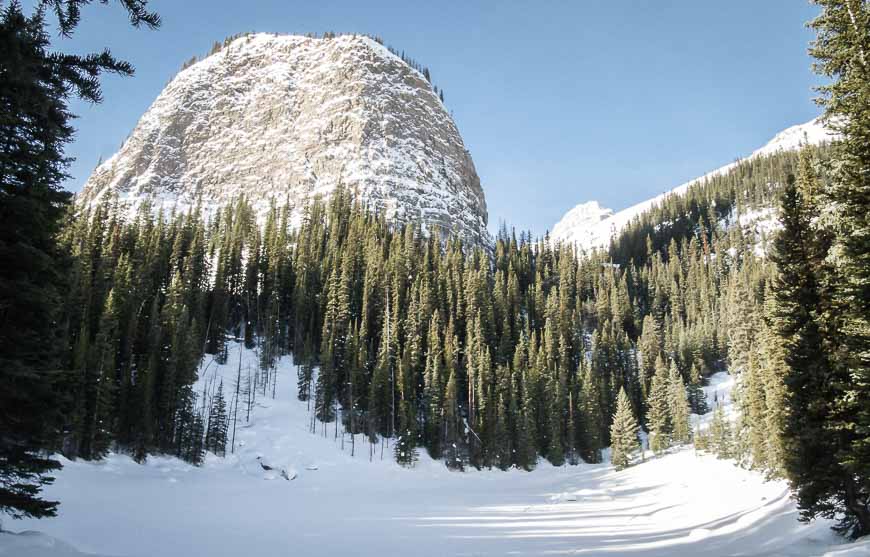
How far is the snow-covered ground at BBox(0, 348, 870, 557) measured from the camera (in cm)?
1634

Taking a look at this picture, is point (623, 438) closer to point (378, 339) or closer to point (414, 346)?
point (414, 346)

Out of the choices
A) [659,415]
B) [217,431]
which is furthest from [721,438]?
→ [217,431]

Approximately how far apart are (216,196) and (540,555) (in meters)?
153

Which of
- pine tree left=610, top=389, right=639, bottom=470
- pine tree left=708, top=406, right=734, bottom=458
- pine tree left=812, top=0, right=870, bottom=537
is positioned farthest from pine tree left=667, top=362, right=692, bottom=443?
pine tree left=812, top=0, right=870, bottom=537

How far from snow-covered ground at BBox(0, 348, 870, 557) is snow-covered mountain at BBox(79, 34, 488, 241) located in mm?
88336

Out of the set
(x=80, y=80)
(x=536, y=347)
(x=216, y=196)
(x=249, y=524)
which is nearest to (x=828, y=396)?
(x=80, y=80)

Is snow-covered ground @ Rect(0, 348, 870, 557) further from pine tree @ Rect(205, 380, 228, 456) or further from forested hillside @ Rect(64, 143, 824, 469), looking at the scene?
forested hillside @ Rect(64, 143, 824, 469)

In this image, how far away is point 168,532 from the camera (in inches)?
725

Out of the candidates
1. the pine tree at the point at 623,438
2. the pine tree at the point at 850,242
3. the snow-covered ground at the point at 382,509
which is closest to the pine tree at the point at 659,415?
the pine tree at the point at 623,438

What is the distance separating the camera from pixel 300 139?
156500 mm

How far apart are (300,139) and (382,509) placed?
144m

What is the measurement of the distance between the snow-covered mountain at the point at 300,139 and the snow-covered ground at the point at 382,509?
88336 mm

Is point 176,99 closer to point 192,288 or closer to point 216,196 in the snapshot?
point 216,196

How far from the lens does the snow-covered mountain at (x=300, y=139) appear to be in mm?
145000
